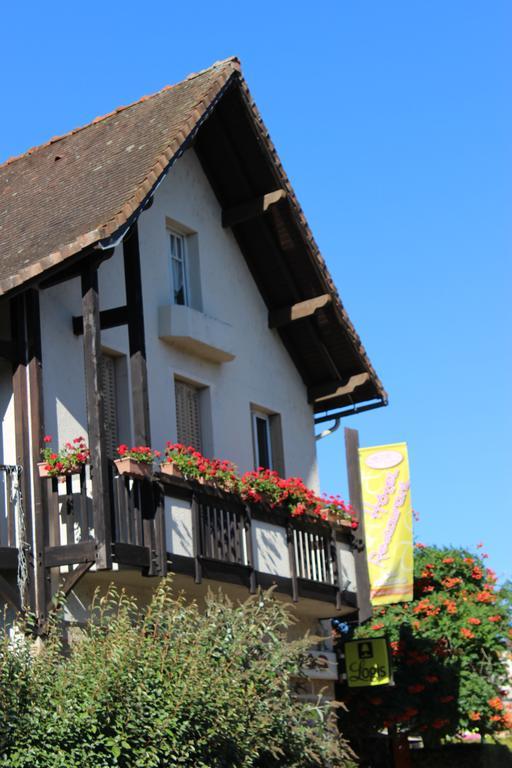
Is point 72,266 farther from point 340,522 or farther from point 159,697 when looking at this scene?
point 340,522

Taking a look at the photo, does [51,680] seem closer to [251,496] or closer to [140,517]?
[140,517]

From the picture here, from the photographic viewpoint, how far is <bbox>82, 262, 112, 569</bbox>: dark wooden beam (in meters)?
14.6

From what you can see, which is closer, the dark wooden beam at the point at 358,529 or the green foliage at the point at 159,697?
the green foliage at the point at 159,697

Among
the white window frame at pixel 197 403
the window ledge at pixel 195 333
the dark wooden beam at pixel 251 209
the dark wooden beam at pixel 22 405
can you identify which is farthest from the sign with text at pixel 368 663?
the dark wooden beam at pixel 22 405

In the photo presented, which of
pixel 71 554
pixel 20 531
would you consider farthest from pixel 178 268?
pixel 71 554

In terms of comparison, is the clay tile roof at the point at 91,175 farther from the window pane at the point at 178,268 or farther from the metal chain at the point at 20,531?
the metal chain at the point at 20,531

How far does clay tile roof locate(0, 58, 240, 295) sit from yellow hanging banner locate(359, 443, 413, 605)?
17.9ft

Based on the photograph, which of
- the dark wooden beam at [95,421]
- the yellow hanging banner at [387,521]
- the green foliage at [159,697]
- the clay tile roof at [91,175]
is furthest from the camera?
the yellow hanging banner at [387,521]

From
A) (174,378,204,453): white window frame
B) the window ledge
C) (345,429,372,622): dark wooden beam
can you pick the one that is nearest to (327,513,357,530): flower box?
(345,429,372,622): dark wooden beam

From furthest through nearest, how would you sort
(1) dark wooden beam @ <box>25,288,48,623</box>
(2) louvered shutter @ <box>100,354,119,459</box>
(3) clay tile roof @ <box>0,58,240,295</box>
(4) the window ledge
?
(4) the window ledge, (2) louvered shutter @ <box>100,354,119,459</box>, (3) clay tile roof @ <box>0,58,240,295</box>, (1) dark wooden beam @ <box>25,288,48,623</box>

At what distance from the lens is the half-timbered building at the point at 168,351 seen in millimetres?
15078

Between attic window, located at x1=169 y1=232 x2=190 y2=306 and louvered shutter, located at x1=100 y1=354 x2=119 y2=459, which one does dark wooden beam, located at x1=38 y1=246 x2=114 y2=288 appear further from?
attic window, located at x1=169 y1=232 x2=190 y2=306

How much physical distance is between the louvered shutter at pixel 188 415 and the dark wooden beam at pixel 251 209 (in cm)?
277

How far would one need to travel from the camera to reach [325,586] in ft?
61.8
